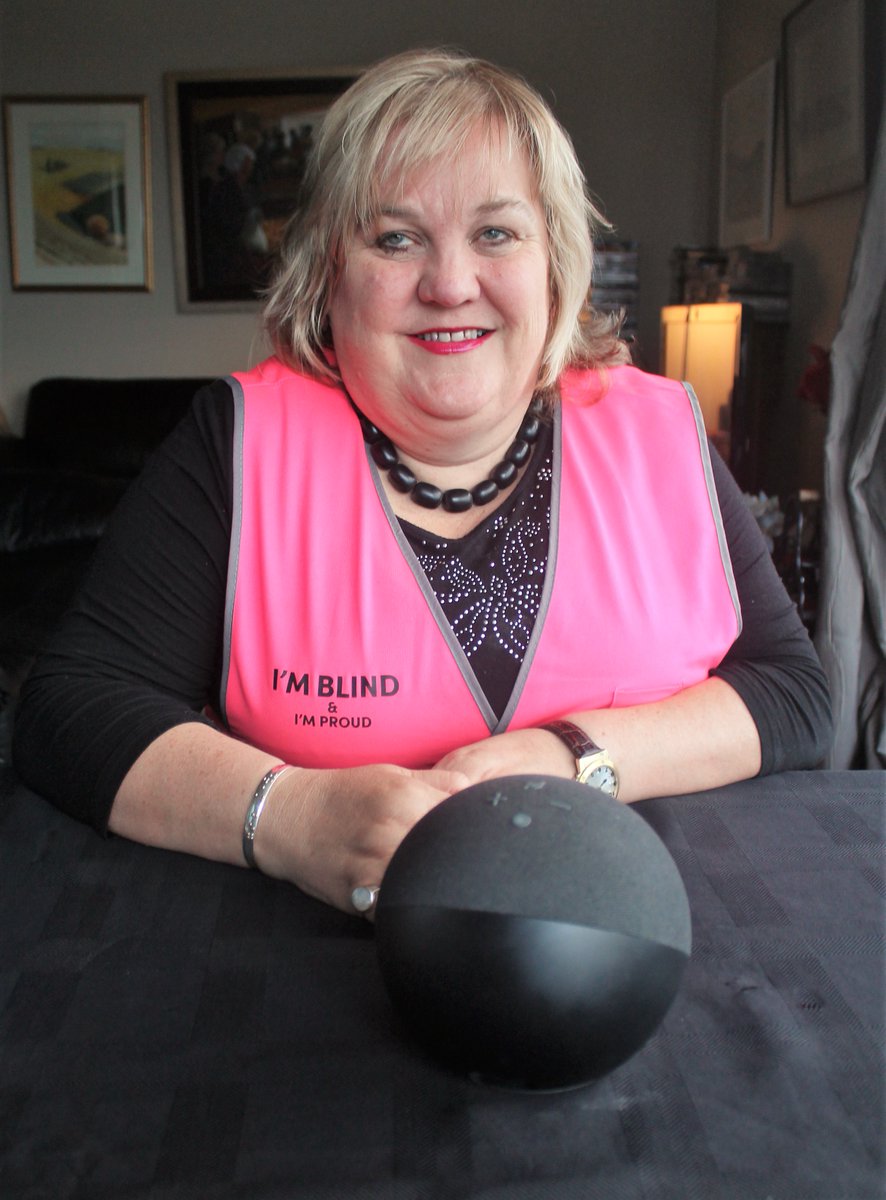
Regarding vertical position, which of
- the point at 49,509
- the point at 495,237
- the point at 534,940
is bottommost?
the point at 49,509

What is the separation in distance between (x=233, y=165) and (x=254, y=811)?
4.25 metres

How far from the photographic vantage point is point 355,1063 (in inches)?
23.7

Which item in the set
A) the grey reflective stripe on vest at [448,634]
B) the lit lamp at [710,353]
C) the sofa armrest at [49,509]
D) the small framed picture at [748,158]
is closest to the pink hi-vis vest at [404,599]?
the grey reflective stripe on vest at [448,634]

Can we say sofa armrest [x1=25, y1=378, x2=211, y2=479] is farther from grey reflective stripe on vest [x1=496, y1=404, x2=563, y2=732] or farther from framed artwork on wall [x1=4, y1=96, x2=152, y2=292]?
grey reflective stripe on vest [x1=496, y1=404, x2=563, y2=732]

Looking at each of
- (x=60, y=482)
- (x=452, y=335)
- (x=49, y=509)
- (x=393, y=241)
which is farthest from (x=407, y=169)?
(x=60, y=482)

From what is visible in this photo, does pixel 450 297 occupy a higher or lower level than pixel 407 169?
lower

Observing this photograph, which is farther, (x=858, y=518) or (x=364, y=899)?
(x=858, y=518)

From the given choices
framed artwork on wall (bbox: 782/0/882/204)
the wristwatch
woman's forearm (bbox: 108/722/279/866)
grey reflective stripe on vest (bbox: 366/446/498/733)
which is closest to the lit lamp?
framed artwork on wall (bbox: 782/0/882/204)

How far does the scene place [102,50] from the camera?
14.5 ft

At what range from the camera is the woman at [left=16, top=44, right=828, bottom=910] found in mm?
1061

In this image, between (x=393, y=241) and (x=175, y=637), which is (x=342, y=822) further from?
(x=393, y=241)

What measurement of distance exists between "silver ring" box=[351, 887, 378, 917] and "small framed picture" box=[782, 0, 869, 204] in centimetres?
272


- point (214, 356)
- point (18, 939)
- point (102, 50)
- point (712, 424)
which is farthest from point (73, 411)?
point (18, 939)

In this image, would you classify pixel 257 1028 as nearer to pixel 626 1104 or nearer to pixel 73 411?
pixel 626 1104
